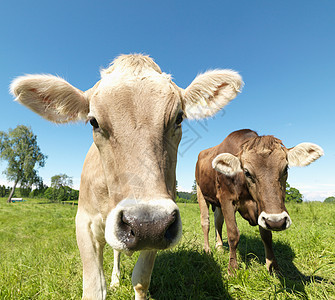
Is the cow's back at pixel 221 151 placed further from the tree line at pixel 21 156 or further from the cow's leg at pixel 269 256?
the tree line at pixel 21 156

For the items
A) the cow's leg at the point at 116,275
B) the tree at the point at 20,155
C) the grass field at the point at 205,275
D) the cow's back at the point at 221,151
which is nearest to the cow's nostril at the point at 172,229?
the grass field at the point at 205,275

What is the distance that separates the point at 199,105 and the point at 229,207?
207 centimetres

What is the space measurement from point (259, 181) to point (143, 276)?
208cm

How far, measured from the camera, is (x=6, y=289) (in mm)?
2752

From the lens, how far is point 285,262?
364cm

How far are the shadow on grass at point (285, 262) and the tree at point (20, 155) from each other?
42.2 m

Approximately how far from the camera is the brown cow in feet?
9.91

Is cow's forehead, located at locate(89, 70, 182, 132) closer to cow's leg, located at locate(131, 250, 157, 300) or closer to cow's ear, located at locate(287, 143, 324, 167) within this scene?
cow's leg, located at locate(131, 250, 157, 300)

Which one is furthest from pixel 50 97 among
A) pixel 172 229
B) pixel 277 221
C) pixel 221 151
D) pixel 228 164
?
pixel 221 151

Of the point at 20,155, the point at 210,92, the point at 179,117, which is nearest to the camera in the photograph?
the point at 179,117

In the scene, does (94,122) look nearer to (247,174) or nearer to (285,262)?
(247,174)

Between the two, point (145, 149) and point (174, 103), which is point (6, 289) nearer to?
point (145, 149)

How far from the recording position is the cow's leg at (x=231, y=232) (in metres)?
3.44

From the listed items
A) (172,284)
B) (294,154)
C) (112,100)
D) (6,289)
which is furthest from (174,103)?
(6,289)
